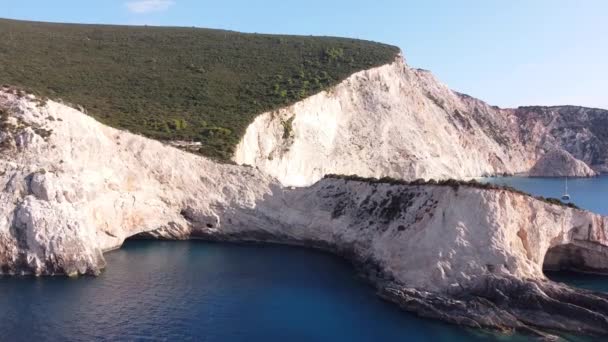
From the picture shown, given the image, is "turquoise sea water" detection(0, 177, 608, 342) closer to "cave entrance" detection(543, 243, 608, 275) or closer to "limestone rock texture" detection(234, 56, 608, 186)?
"cave entrance" detection(543, 243, 608, 275)

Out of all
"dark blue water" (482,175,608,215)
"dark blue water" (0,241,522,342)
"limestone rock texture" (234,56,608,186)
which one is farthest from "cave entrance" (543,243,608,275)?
"limestone rock texture" (234,56,608,186)

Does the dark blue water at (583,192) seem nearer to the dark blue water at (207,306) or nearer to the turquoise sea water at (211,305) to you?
the turquoise sea water at (211,305)

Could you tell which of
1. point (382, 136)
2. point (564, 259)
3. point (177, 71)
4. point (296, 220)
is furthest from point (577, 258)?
point (177, 71)

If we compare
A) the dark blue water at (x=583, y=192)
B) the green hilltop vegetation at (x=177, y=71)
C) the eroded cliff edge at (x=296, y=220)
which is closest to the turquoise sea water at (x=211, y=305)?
the eroded cliff edge at (x=296, y=220)

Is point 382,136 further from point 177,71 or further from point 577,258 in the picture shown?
point 577,258

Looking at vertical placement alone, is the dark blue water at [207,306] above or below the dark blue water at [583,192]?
below

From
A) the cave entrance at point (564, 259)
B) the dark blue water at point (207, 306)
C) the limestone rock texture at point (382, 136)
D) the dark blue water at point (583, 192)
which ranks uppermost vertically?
the limestone rock texture at point (382, 136)

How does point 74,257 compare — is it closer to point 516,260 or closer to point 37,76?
point 516,260
